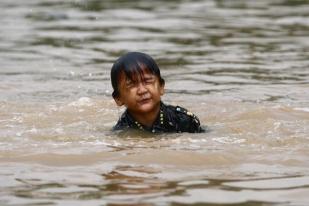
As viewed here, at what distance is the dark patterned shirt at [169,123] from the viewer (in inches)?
264

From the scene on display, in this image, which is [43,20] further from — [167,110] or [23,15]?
[167,110]

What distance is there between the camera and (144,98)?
6383 mm

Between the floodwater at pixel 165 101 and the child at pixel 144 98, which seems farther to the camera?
the child at pixel 144 98

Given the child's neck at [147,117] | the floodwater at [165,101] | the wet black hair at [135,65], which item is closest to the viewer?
the floodwater at [165,101]

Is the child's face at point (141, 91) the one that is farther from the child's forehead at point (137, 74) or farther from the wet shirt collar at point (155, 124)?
the wet shirt collar at point (155, 124)

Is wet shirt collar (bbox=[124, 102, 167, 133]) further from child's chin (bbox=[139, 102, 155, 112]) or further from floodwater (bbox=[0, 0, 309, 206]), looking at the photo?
child's chin (bbox=[139, 102, 155, 112])

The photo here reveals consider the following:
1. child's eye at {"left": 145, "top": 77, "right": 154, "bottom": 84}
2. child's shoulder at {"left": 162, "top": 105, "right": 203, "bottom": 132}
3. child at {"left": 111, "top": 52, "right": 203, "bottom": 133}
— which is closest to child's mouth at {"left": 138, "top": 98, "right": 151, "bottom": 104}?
child at {"left": 111, "top": 52, "right": 203, "bottom": 133}

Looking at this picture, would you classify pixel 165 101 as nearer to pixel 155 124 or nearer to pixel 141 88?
pixel 155 124

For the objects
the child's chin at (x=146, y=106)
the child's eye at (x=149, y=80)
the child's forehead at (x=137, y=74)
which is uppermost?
the child's forehead at (x=137, y=74)

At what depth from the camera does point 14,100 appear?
858 centimetres

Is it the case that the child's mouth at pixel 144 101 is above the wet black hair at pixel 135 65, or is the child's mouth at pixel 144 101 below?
below

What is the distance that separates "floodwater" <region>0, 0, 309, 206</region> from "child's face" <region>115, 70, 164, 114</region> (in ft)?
0.90

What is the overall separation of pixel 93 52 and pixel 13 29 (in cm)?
303

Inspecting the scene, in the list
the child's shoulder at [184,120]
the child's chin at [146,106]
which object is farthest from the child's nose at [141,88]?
the child's shoulder at [184,120]
